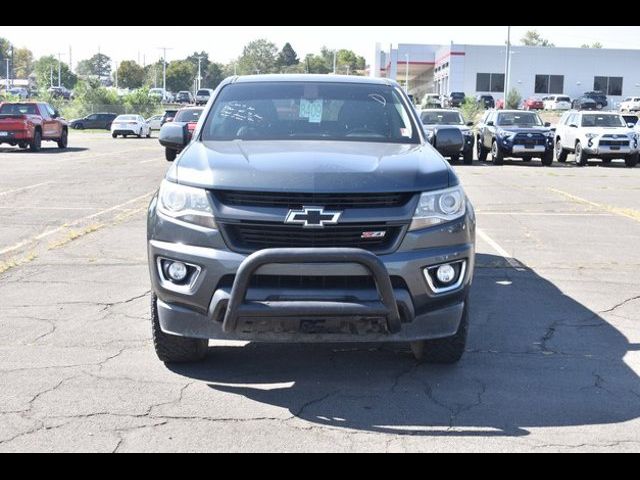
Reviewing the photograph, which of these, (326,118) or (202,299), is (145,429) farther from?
(326,118)

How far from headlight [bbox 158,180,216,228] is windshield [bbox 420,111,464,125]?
22073mm

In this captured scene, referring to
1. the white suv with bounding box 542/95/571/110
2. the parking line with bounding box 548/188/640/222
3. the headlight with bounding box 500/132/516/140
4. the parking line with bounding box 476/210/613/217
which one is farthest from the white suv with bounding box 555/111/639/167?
the white suv with bounding box 542/95/571/110

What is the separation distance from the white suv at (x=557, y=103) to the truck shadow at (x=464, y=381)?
70.8 m

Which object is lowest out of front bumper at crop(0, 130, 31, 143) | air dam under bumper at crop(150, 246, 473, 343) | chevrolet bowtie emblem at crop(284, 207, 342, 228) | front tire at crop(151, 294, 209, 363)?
front tire at crop(151, 294, 209, 363)

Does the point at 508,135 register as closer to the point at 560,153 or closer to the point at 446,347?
the point at 560,153

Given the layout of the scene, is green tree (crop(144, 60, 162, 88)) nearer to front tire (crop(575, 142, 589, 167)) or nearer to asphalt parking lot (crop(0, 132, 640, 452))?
front tire (crop(575, 142, 589, 167))

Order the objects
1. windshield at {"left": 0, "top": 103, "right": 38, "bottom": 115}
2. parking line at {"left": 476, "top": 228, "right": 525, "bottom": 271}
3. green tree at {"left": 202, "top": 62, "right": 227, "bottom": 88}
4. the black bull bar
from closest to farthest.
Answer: the black bull bar < parking line at {"left": 476, "top": 228, "right": 525, "bottom": 271} < windshield at {"left": 0, "top": 103, "right": 38, "bottom": 115} < green tree at {"left": 202, "top": 62, "right": 227, "bottom": 88}

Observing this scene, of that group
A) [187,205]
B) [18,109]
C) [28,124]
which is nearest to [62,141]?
[18,109]

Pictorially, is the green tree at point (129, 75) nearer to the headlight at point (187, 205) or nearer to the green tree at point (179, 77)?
the green tree at point (179, 77)

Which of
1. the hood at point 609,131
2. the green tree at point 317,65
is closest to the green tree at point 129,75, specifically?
the green tree at point 317,65

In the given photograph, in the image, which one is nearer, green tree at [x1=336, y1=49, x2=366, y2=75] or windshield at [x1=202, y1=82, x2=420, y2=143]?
windshield at [x1=202, y1=82, x2=420, y2=143]

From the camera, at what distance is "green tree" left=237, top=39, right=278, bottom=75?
163500 millimetres
